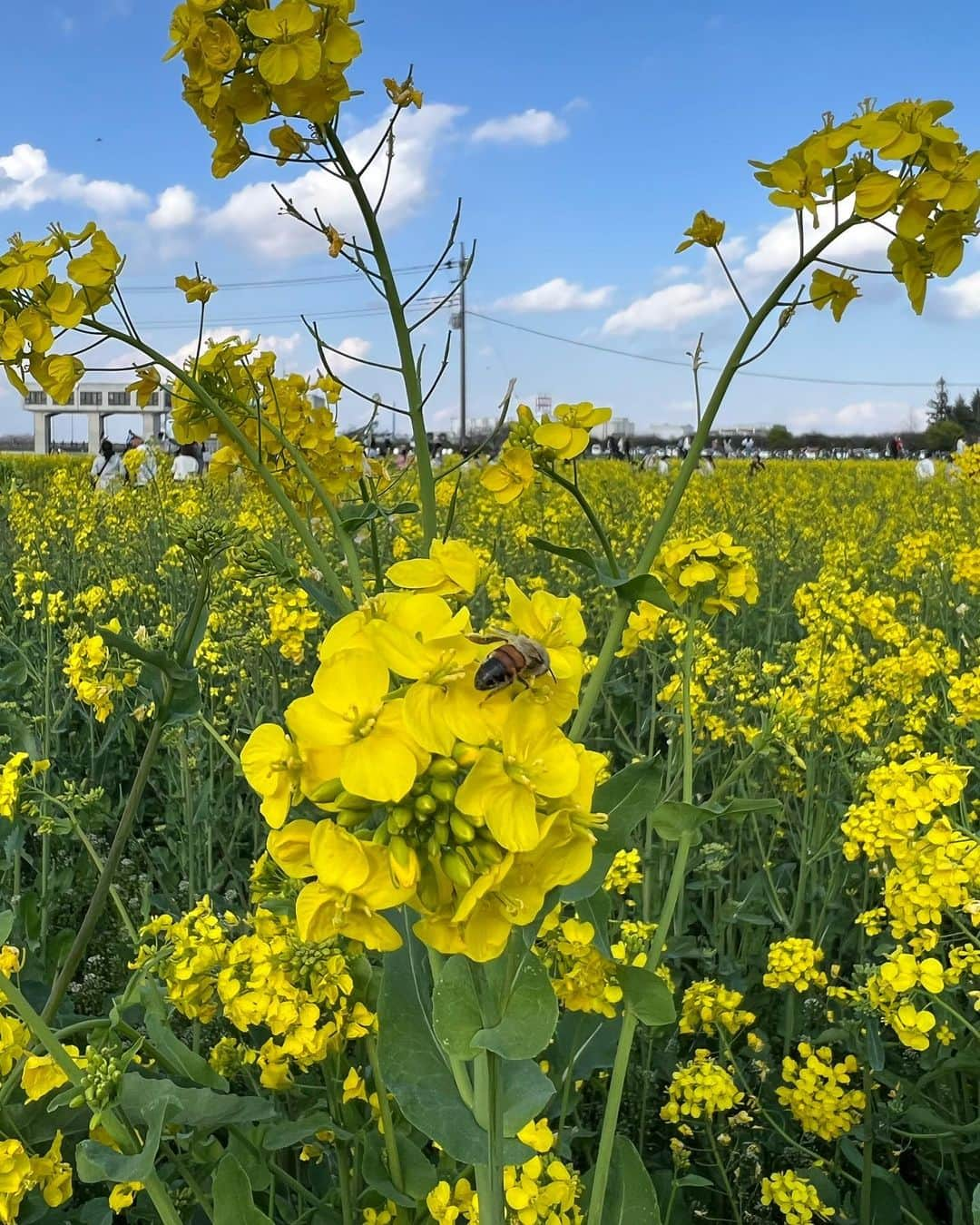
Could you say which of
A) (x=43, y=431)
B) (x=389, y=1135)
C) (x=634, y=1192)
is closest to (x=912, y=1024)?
(x=634, y=1192)

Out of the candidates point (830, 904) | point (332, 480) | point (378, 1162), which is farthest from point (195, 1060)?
point (830, 904)

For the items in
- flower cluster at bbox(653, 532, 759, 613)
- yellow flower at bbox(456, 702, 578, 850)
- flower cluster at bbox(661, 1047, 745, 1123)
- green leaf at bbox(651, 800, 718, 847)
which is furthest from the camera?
flower cluster at bbox(661, 1047, 745, 1123)

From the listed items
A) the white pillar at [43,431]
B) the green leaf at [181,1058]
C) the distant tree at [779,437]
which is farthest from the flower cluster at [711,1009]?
the distant tree at [779,437]

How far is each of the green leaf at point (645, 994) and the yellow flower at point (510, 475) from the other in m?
0.70

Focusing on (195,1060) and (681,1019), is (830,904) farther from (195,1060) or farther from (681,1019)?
(195,1060)

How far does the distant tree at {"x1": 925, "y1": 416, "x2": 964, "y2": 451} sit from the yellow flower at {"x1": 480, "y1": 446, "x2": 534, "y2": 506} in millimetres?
49536

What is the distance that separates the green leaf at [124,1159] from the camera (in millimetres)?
1126

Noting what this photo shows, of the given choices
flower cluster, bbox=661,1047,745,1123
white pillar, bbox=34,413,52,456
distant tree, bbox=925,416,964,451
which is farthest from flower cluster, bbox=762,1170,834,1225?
distant tree, bbox=925,416,964,451

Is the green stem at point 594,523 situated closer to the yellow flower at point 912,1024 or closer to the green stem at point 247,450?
the green stem at point 247,450

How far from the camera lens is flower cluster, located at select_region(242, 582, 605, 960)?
2.60 ft

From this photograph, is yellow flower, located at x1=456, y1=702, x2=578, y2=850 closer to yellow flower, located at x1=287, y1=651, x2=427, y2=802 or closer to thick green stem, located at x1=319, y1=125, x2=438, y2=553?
yellow flower, located at x1=287, y1=651, x2=427, y2=802

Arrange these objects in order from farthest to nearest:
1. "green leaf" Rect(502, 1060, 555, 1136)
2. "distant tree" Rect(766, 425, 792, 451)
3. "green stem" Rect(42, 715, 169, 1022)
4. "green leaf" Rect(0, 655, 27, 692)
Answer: "distant tree" Rect(766, 425, 792, 451) < "green leaf" Rect(0, 655, 27, 692) < "green stem" Rect(42, 715, 169, 1022) < "green leaf" Rect(502, 1060, 555, 1136)

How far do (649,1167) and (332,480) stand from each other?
1.64 meters

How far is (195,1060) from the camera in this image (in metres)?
1.59
